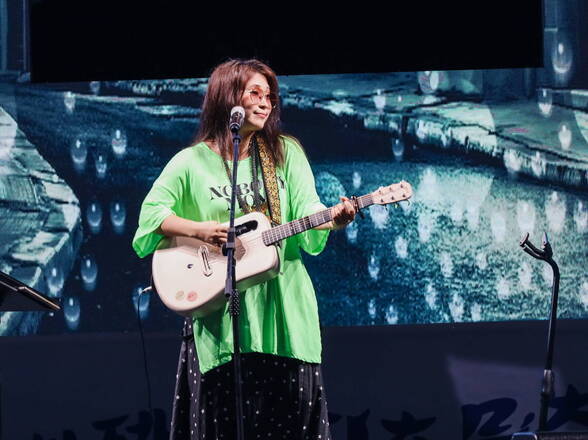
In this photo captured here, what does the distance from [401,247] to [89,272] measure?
1.59 meters

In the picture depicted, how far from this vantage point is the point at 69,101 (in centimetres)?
458

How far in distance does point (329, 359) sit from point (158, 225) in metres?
1.69

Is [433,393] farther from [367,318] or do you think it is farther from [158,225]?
[158,225]

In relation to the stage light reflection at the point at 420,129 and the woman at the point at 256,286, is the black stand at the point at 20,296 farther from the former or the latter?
the stage light reflection at the point at 420,129

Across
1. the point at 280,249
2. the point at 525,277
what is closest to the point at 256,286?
the point at 280,249

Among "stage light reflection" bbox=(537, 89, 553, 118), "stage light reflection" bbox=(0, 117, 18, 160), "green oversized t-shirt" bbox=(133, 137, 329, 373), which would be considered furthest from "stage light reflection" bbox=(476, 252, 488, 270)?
"stage light reflection" bbox=(0, 117, 18, 160)

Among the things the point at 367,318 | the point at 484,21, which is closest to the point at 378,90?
the point at 484,21

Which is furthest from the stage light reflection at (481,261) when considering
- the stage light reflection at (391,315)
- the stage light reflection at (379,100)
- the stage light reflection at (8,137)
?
the stage light reflection at (8,137)

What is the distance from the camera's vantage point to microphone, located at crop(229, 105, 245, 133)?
288 centimetres

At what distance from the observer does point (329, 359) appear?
4.44 metres

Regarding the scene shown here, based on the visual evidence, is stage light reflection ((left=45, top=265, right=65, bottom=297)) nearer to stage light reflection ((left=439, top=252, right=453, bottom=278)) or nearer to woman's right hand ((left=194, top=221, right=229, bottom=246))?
woman's right hand ((left=194, top=221, right=229, bottom=246))

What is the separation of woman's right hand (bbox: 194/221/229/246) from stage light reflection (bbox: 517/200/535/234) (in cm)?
202

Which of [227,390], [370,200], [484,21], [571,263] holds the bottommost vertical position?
[227,390]

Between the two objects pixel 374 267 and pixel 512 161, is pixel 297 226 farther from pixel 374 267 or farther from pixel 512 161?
pixel 512 161
